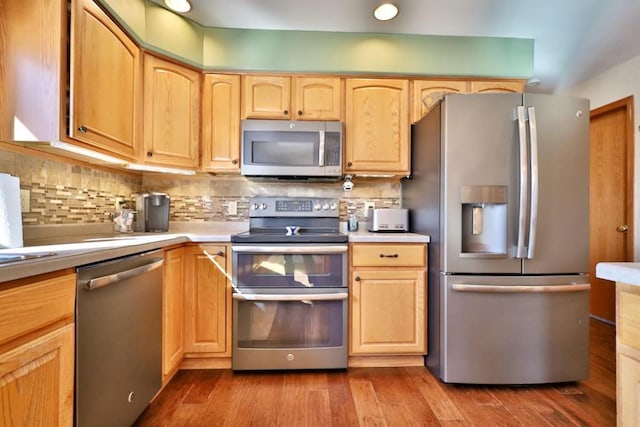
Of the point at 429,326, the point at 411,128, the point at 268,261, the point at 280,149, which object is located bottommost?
the point at 429,326

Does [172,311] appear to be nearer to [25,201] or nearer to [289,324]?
[289,324]

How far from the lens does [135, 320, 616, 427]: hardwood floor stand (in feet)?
4.78

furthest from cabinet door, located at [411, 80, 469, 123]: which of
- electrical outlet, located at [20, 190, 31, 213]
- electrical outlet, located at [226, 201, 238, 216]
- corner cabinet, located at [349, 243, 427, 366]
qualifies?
electrical outlet, located at [20, 190, 31, 213]

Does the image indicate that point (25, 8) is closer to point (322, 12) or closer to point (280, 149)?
point (280, 149)

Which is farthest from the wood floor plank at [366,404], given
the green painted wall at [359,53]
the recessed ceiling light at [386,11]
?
the recessed ceiling light at [386,11]

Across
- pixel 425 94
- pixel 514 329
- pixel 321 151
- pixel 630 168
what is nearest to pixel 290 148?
pixel 321 151

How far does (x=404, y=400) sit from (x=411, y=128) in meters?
1.79

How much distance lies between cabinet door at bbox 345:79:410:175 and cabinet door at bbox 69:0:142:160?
4.59 feet

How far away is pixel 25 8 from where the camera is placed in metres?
1.24

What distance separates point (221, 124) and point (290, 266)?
1160 mm

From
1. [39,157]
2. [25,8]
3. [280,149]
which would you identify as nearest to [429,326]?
[280,149]

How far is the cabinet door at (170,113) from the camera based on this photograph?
1.88 meters

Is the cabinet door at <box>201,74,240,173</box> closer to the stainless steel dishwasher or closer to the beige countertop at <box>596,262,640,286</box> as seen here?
the stainless steel dishwasher

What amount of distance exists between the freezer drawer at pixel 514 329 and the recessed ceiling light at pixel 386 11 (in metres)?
1.73
